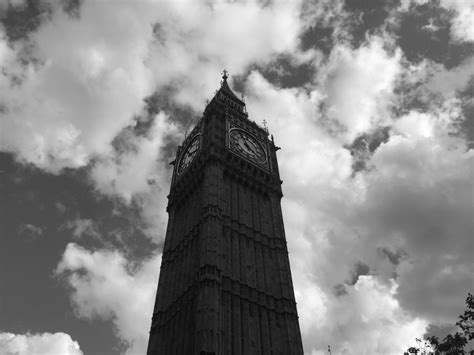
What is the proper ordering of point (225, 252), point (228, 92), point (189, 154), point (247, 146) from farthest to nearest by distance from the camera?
point (228, 92), point (189, 154), point (247, 146), point (225, 252)

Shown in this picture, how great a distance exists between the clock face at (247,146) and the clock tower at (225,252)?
0.20m

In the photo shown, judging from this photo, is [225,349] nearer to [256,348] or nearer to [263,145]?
[256,348]

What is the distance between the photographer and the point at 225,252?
50.6 meters

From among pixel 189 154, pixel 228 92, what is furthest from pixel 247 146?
pixel 228 92

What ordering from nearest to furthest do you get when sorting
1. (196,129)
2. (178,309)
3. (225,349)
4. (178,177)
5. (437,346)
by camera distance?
(437,346), (225,349), (178,309), (178,177), (196,129)

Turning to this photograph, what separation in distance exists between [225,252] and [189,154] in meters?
22.5

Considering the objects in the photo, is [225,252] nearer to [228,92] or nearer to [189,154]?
[189,154]

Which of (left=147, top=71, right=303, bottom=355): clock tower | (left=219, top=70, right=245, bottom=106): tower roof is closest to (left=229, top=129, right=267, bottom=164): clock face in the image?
(left=147, top=71, right=303, bottom=355): clock tower

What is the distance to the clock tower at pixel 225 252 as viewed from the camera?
44.3m

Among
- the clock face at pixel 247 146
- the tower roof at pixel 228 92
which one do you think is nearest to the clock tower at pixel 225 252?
the clock face at pixel 247 146

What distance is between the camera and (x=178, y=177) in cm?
6712

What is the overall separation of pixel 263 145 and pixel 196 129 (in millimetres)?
10480

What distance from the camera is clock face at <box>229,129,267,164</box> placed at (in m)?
65.9

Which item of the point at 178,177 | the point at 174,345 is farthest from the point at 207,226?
the point at 178,177
